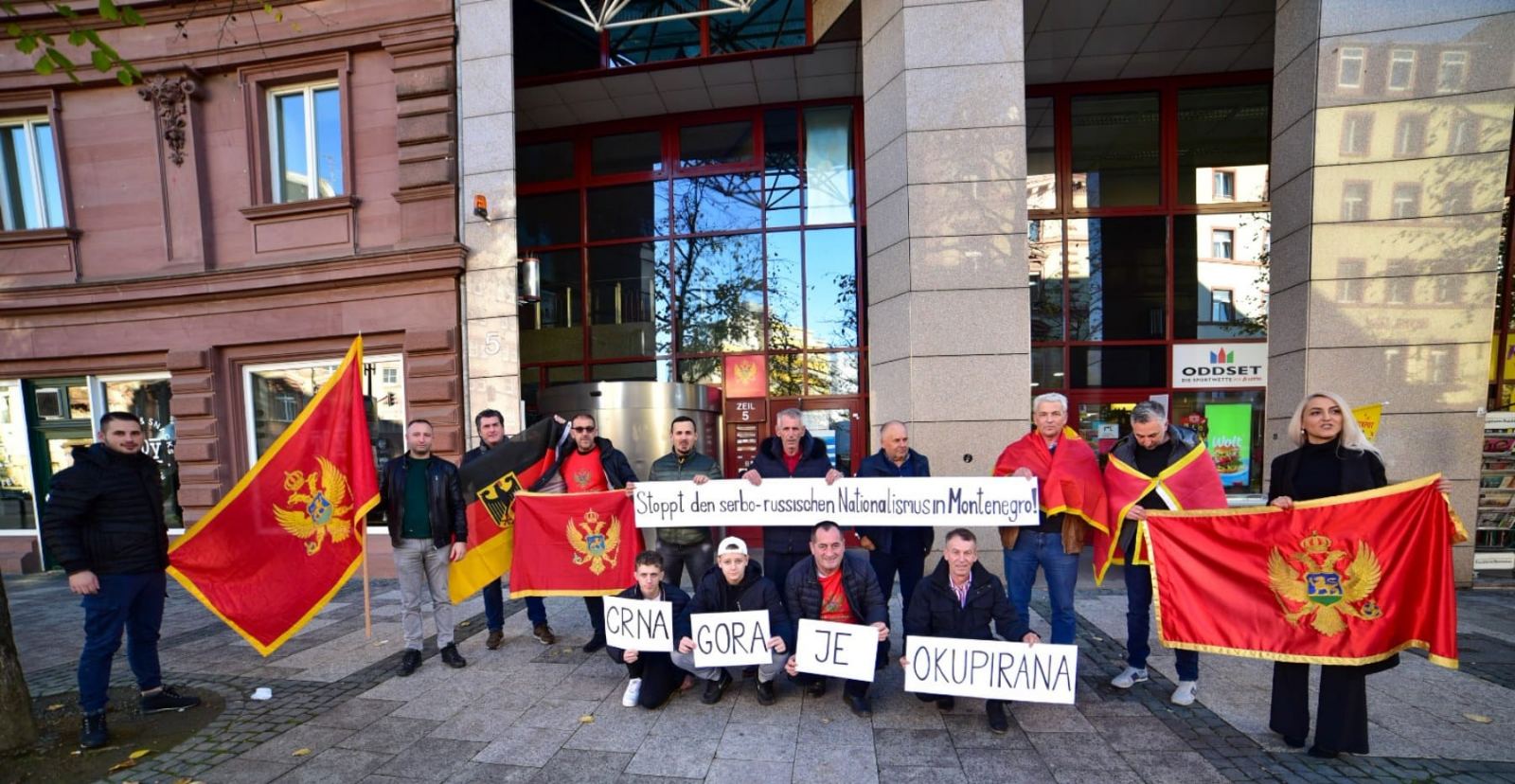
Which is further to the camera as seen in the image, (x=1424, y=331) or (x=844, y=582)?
(x=1424, y=331)

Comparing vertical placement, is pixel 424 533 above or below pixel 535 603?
above

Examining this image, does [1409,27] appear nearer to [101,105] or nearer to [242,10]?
[242,10]

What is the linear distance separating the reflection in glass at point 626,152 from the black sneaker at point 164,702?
885 cm

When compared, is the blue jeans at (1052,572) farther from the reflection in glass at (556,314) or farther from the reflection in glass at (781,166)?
the reflection in glass at (556,314)

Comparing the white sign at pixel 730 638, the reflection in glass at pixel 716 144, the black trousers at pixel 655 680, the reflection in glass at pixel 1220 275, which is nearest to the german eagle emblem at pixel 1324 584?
the white sign at pixel 730 638

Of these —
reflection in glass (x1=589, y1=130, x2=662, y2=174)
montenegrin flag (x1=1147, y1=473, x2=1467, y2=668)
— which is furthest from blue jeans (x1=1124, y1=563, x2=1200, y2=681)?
reflection in glass (x1=589, y1=130, x2=662, y2=174)

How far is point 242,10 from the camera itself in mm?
8680

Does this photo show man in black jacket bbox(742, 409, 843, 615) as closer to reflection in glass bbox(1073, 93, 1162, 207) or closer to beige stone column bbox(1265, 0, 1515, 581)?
beige stone column bbox(1265, 0, 1515, 581)

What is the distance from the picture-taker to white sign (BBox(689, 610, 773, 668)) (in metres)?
4.23

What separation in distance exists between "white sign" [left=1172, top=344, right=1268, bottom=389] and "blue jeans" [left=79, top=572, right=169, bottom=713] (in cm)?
1224

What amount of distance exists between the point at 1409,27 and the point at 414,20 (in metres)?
12.2

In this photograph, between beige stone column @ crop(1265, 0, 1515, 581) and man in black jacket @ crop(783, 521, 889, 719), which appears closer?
man in black jacket @ crop(783, 521, 889, 719)

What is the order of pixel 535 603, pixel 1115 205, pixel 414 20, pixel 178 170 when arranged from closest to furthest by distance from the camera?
pixel 535 603 → pixel 414 20 → pixel 178 170 → pixel 1115 205

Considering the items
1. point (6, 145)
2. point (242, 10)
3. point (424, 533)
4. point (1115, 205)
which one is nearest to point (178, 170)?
point (242, 10)
